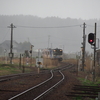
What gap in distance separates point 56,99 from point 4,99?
7.30 ft

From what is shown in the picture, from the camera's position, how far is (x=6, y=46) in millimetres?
139750

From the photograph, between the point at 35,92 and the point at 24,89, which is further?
the point at 24,89

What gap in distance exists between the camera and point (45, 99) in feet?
34.9

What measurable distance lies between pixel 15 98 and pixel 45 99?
129 cm

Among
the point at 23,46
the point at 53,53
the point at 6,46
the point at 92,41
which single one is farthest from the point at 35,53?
the point at 92,41

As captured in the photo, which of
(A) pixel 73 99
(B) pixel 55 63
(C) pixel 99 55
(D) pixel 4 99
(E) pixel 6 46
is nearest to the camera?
(D) pixel 4 99

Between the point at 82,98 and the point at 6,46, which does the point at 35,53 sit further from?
the point at 82,98

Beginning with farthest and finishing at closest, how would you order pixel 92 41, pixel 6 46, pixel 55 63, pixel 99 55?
1. pixel 6 46
2. pixel 99 55
3. pixel 55 63
4. pixel 92 41

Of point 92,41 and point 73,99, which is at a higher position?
point 92,41

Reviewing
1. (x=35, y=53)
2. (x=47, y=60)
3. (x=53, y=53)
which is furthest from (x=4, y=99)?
(x=35, y=53)

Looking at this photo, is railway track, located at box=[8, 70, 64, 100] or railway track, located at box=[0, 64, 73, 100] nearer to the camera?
railway track, located at box=[8, 70, 64, 100]

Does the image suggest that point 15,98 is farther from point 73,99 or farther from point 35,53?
point 35,53

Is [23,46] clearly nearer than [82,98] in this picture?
No

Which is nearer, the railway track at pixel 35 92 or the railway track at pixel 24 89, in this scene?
the railway track at pixel 35 92
